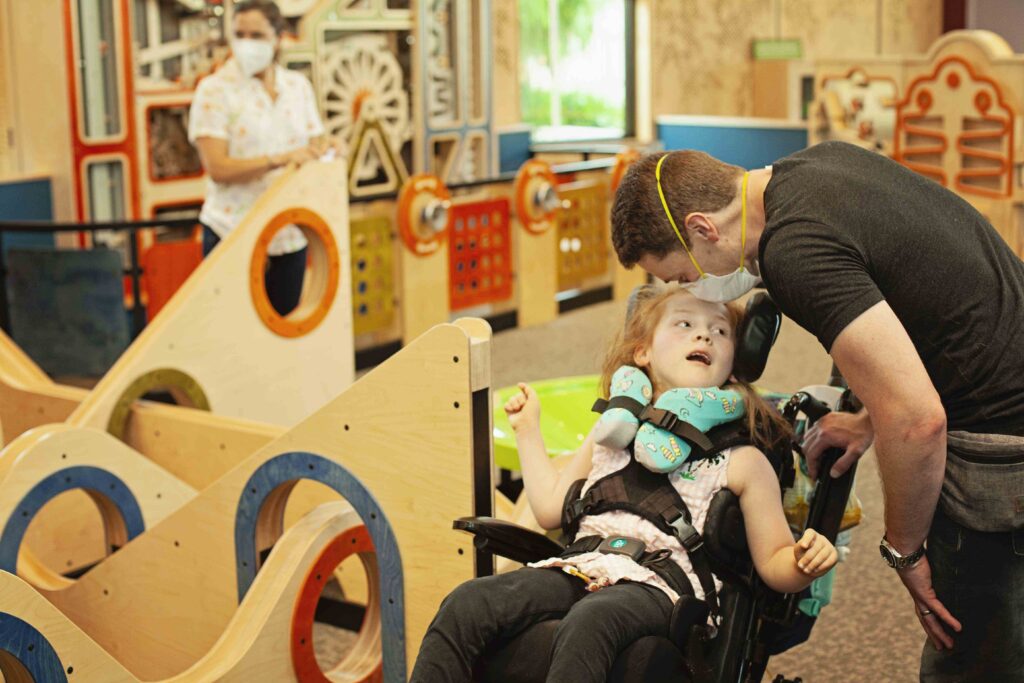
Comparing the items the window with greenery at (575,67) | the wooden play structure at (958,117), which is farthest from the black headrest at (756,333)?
the window with greenery at (575,67)

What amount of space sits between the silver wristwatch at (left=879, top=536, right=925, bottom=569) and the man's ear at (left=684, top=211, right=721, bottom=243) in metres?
0.54

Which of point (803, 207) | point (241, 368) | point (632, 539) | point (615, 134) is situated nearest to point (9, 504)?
point (241, 368)

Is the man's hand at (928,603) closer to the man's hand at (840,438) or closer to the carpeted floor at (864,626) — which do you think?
the man's hand at (840,438)

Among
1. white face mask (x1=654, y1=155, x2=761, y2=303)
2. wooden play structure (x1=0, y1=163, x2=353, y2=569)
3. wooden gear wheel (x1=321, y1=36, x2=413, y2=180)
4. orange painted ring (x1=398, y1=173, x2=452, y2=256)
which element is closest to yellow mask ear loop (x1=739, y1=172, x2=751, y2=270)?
white face mask (x1=654, y1=155, x2=761, y2=303)

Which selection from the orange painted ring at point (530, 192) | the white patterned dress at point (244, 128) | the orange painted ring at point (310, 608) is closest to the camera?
the orange painted ring at point (310, 608)

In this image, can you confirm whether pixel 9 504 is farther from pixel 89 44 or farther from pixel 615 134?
pixel 615 134

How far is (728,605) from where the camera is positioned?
Answer: 2045 mm

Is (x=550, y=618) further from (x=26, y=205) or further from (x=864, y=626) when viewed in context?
(x=26, y=205)

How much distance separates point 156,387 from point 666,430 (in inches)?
74.8

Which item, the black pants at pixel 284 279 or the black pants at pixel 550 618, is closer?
the black pants at pixel 550 618

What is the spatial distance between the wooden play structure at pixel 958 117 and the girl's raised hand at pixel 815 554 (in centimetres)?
578

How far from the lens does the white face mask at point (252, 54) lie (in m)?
4.04

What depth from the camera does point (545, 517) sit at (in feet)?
7.41

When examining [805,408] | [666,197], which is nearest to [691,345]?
[805,408]
